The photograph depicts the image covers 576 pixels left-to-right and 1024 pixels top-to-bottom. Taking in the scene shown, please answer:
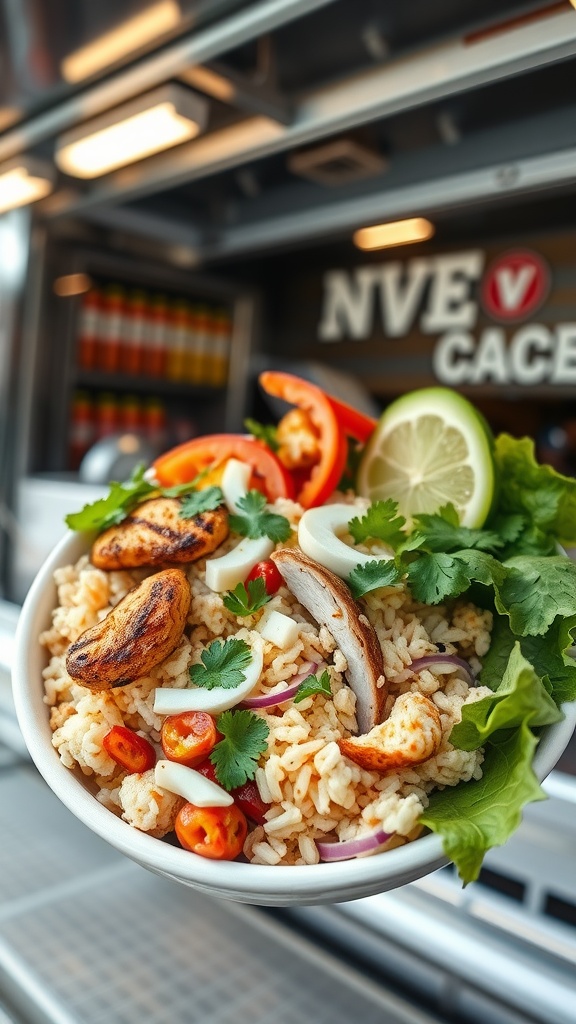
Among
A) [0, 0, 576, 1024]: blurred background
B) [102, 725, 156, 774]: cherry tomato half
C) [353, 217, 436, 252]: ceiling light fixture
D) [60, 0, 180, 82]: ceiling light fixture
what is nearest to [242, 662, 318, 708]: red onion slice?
[102, 725, 156, 774]: cherry tomato half

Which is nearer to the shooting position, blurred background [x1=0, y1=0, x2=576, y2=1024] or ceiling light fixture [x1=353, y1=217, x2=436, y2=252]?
blurred background [x1=0, y1=0, x2=576, y2=1024]

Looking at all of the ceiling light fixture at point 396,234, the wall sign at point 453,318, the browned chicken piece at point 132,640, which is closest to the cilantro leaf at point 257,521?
the browned chicken piece at point 132,640

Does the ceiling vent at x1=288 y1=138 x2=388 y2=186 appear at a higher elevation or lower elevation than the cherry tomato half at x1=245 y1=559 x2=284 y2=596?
higher

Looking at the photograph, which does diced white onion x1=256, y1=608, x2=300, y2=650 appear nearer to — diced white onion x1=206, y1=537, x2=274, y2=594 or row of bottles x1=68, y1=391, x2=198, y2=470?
diced white onion x1=206, y1=537, x2=274, y2=594

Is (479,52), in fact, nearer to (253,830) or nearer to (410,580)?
(410,580)

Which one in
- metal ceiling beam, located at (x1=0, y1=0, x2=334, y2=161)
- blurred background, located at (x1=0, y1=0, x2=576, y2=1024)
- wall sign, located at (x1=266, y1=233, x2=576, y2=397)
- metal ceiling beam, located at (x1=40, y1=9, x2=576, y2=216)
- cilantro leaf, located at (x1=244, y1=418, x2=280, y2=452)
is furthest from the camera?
wall sign, located at (x1=266, y1=233, x2=576, y2=397)

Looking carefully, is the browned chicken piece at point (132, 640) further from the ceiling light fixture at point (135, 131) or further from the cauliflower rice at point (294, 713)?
the ceiling light fixture at point (135, 131)
